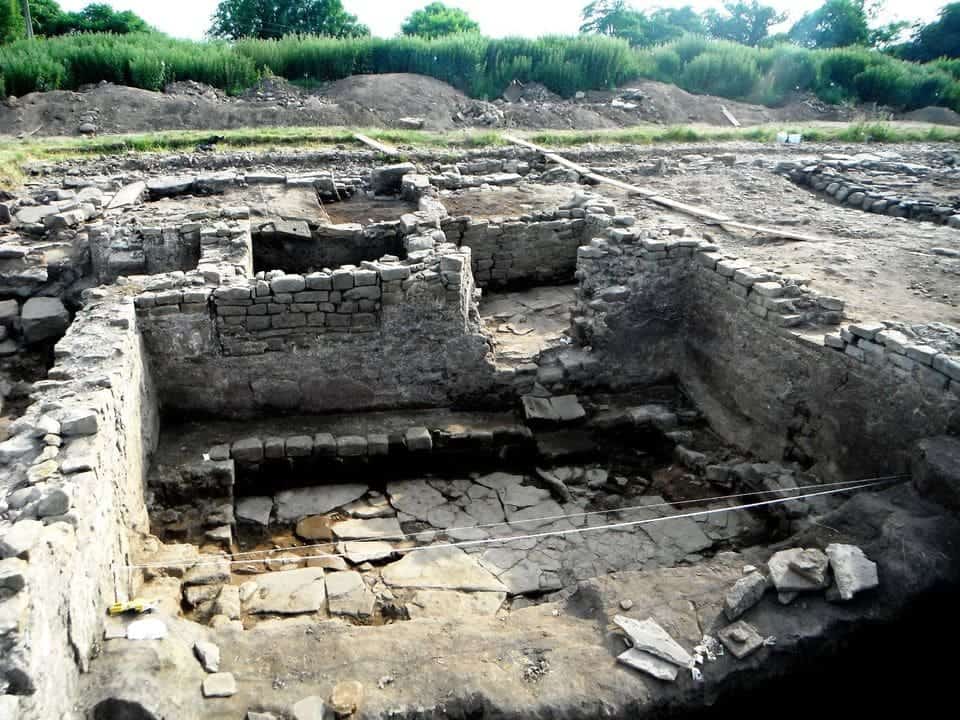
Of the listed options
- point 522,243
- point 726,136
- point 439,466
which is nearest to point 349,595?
point 439,466

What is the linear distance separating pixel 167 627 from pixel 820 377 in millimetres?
4591

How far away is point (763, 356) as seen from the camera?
5914 millimetres

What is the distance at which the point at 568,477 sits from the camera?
236 inches

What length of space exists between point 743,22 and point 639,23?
614 centimetres

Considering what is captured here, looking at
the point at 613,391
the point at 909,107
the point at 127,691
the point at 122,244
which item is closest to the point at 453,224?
the point at 613,391

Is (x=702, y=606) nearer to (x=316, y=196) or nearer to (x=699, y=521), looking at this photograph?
(x=699, y=521)

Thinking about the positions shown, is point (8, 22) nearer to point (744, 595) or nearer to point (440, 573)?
point (440, 573)

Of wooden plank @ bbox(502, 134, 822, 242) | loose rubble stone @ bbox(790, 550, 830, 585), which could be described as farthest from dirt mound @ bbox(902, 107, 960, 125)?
loose rubble stone @ bbox(790, 550, 830, 585)

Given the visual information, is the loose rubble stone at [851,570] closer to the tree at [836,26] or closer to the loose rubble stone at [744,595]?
the loose rubble stone at [744,595]

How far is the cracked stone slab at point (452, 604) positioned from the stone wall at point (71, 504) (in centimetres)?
171

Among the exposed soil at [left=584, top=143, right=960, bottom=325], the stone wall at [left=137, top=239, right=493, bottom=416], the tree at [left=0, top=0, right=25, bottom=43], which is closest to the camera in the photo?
the stone wall at [left=137, top=239, right=493, bottom=416]

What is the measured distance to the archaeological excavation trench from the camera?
3.43 meters

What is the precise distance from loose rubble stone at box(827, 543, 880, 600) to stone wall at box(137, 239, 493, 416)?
3.25 meters

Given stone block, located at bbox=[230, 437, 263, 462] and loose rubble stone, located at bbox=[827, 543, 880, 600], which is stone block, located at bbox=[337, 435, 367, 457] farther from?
loose rubble stone, located at bbox=[827, 543, 880, 600]
